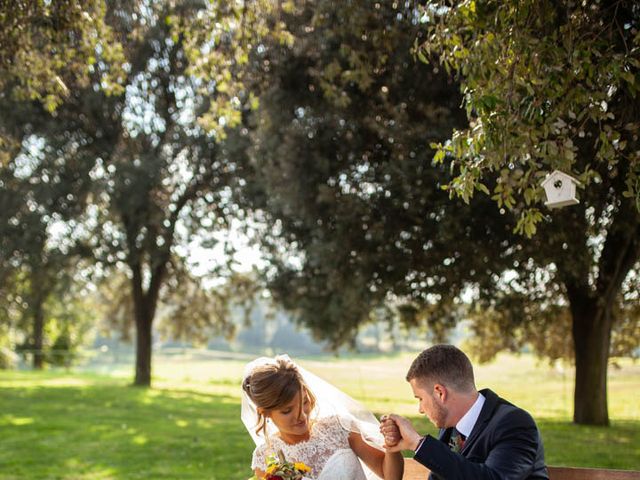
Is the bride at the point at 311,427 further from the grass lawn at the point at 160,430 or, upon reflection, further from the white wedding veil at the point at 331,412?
the grass lawn at the point at 160,430

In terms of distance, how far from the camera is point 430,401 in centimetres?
391

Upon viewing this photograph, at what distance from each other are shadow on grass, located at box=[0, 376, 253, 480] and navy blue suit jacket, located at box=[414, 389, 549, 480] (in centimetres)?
723

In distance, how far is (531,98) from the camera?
18.3 ft

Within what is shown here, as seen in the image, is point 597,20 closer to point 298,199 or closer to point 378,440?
point 378,440

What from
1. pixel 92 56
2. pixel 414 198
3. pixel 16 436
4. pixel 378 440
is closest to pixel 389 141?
pixel 414 198

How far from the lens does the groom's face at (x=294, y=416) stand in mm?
4879

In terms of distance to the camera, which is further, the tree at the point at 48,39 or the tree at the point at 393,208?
the tree at the point at 393,208

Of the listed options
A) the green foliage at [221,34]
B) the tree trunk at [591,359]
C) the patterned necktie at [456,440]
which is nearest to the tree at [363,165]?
the tree trunk at [591,359]


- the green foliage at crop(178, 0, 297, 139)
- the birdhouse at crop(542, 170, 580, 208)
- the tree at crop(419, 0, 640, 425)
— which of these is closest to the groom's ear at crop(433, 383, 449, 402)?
the tree at crop(419, 0, 640, 425)

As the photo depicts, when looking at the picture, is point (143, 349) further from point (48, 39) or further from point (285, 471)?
point (285, 471)

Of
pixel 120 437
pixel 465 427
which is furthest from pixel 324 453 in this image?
pixel 120 437

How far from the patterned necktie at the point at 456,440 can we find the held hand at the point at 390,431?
281 mm

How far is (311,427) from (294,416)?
273mm

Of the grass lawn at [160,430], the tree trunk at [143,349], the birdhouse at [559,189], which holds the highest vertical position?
the birdhouse at [559,189]
